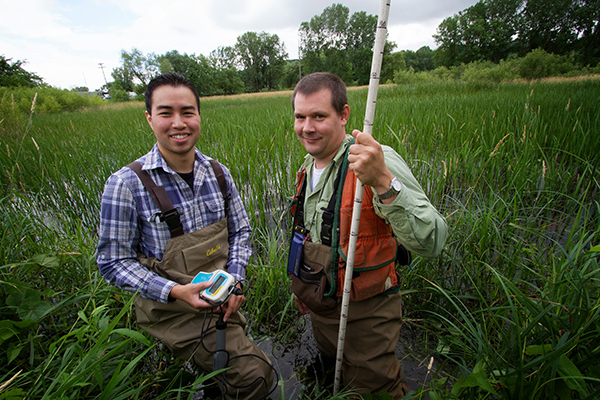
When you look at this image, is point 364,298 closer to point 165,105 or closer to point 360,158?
point 360,158

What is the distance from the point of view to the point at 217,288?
1257mm

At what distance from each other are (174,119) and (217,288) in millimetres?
907

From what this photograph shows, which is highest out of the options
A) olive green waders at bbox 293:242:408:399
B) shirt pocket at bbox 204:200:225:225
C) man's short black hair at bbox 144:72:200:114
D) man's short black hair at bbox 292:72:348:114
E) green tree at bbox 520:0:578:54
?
green tree at bbox 520:0:578:54

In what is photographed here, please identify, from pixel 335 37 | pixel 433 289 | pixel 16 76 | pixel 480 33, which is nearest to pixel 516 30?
pixel 480 33

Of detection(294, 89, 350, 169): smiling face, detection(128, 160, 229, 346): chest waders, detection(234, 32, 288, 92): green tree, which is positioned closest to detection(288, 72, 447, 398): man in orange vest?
detection(294, 89, 350, 169): smiling face

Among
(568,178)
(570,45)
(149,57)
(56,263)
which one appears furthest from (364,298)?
(149,57)

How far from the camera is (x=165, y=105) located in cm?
135

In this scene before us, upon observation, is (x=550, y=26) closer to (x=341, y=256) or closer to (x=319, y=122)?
(x=319, y=122)

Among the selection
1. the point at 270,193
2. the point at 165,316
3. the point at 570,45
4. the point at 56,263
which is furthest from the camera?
the point at 570,45

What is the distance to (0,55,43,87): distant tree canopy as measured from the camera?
62.8 feet

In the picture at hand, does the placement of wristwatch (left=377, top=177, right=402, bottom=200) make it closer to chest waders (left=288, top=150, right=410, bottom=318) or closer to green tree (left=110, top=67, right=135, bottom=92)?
chest waders (left=288, top=150, right=410, bottom=318)

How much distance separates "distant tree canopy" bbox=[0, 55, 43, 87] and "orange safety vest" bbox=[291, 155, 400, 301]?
91.0 feet

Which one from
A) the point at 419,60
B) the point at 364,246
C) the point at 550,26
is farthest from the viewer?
the point at 419,60

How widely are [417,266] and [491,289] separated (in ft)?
1.69
